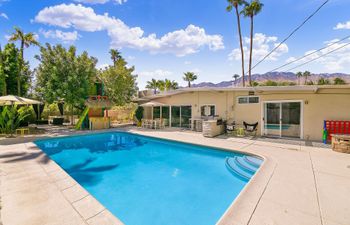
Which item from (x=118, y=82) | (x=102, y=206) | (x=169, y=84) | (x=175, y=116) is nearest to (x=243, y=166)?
(x=102, y=206)

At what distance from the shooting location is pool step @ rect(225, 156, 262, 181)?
5.50 meters

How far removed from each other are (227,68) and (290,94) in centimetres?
1005

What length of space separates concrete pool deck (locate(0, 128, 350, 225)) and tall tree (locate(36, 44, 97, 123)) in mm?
8364

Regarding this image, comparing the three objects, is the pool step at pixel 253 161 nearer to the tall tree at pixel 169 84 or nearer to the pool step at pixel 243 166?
the pool step at pixel 243 166

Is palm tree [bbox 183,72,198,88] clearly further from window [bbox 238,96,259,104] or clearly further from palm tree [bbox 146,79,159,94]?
window [bbox 238,96,259,104]

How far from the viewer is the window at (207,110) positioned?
12.7 metres

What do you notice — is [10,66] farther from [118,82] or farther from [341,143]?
[341,143]

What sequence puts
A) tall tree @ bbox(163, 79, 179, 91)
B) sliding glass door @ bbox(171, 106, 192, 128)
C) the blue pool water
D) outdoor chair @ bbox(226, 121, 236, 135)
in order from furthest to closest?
tall tree @ bbox(163, 79, 179, 91) → sliding glass door @ bbox(171, 106, 192, 128) → outdoor chair @ bbox(226, 121, 236, 135) → the blue pool water

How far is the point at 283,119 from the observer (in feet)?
32.2

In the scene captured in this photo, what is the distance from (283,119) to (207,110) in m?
5.22

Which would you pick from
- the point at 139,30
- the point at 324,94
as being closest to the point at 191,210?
the point at 324,94

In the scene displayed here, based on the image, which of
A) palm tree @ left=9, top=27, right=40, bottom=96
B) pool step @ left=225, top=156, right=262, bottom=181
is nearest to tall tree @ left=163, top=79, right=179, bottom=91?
palm tree @ left=9, top=27, right=40, bottom=96

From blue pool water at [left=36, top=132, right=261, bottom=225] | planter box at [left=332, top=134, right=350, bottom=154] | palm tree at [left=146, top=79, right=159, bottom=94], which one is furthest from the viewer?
palm tree at [left=146, top=79, right=159, bottom=94]

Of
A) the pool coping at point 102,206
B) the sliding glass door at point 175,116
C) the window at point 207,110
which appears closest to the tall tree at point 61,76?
the sliding glass door at point 175,116
